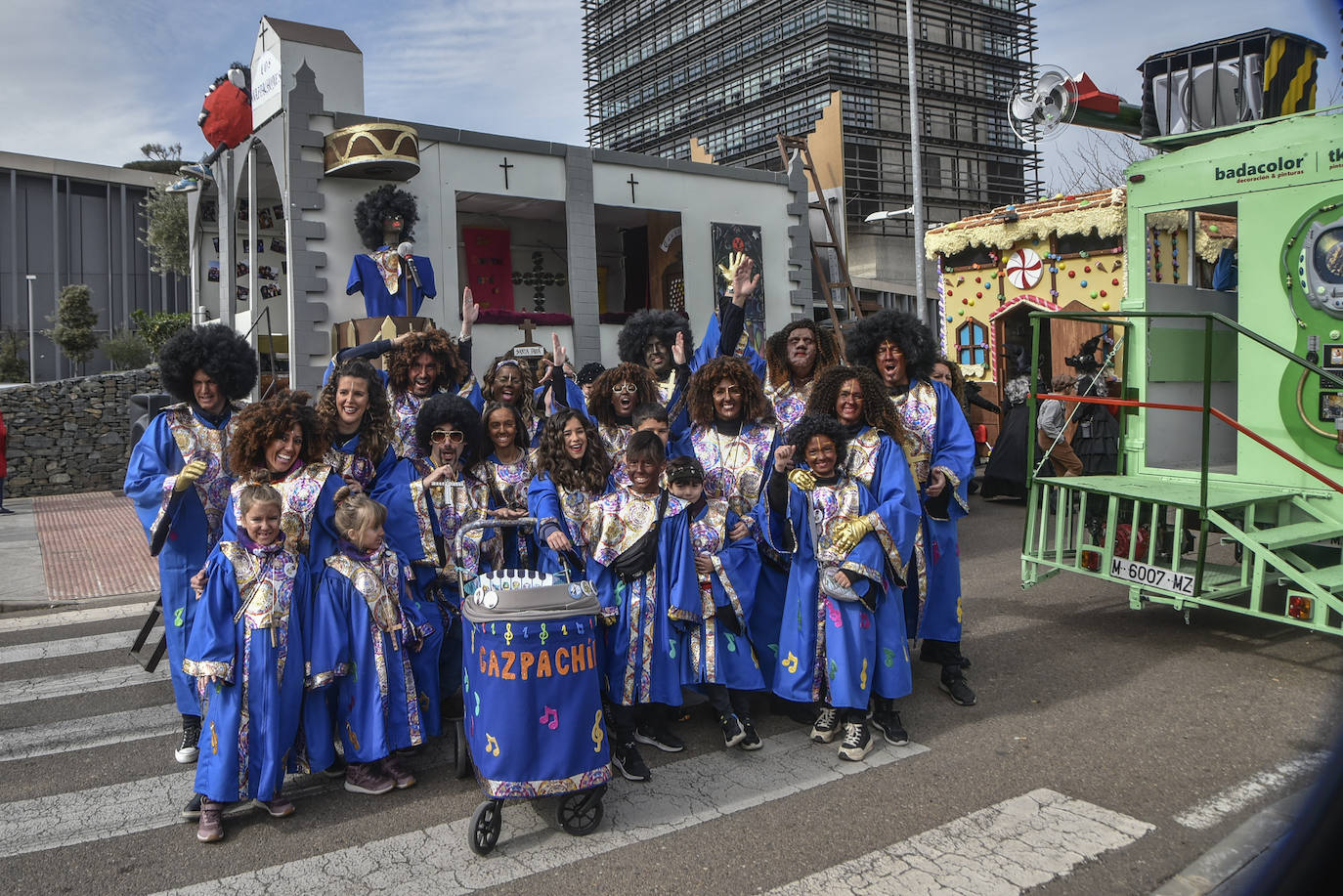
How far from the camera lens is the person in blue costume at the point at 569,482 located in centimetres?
476

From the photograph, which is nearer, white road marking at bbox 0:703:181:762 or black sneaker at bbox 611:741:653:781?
black sneaker at bbox 611:741:653:781

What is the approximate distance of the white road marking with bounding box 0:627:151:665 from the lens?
7121 millimetres

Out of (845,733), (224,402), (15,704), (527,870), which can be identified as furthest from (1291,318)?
(15,704)

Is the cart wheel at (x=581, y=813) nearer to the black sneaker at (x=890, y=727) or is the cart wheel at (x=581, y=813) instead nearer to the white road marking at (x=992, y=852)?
the white road marking at (x=992, y=852)

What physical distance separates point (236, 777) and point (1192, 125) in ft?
25.5

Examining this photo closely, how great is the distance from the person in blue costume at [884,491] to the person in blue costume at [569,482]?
1.19 m

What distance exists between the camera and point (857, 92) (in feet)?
107

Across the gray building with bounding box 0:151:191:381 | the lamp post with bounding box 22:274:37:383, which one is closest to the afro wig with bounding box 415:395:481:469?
the lamp post with bounding box 22:274:37:383

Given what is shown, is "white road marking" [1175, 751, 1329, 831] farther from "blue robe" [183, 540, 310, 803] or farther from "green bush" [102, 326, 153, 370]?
"green bush" [102, 326, 153, 370]

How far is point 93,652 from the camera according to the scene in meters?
7.16

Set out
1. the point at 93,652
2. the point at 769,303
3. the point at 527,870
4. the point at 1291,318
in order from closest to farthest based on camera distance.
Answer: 1. the point at 527,870
2. the point at 1291,318
3. the point at 93,652
4. the point at 769,303

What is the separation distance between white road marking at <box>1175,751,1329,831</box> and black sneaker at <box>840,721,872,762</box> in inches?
51.8

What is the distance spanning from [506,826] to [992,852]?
6.26ft

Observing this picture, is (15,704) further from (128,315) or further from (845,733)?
(128,315)
